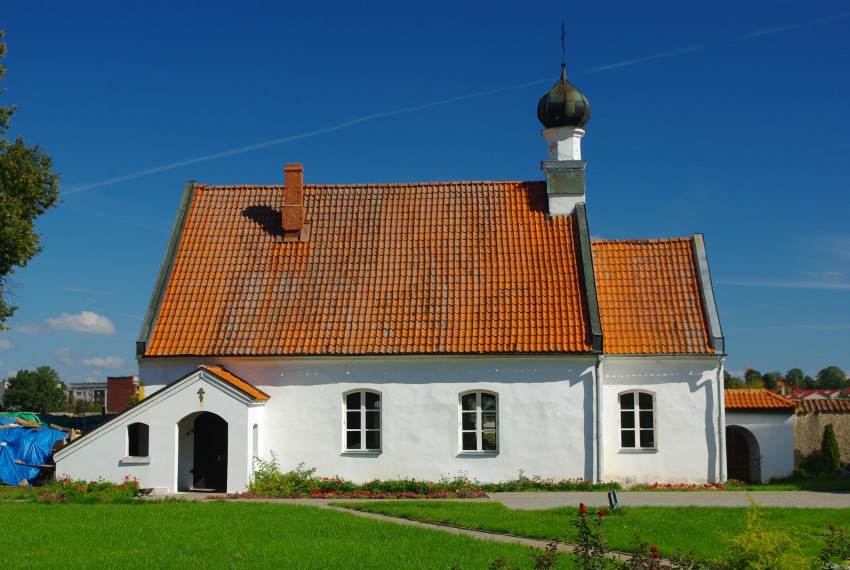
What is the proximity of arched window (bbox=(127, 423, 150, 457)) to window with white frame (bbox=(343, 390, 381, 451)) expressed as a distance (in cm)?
522

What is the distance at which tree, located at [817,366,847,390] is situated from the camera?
119062 mm

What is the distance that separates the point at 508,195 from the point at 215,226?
27.9 ft

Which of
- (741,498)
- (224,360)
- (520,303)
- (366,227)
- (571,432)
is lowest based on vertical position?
(741,498)

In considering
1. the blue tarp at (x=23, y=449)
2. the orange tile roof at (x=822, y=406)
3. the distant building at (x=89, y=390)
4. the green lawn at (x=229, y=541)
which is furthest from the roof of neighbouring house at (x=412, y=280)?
the distant building at (x=89, y=390)

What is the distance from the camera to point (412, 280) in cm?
2350

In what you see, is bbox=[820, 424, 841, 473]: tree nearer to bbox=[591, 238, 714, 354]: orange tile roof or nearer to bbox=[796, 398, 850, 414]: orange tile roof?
bbox=[796, 398, 850, 414]: orange tile roof

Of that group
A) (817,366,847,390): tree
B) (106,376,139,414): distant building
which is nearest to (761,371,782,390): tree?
(817,366,847,390): tree

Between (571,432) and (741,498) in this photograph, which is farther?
(571,432)

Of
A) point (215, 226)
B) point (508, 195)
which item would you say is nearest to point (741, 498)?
point (508, 195)

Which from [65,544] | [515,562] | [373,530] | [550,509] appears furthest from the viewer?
[550,509]

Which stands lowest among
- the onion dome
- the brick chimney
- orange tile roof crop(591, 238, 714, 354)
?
orange tile roof crop(591, 238, 714, 354)

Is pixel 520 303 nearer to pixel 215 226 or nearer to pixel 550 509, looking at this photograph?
pixel 550 509

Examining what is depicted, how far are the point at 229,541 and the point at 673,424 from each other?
1270 centimetres

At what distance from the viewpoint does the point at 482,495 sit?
20.3 meters
